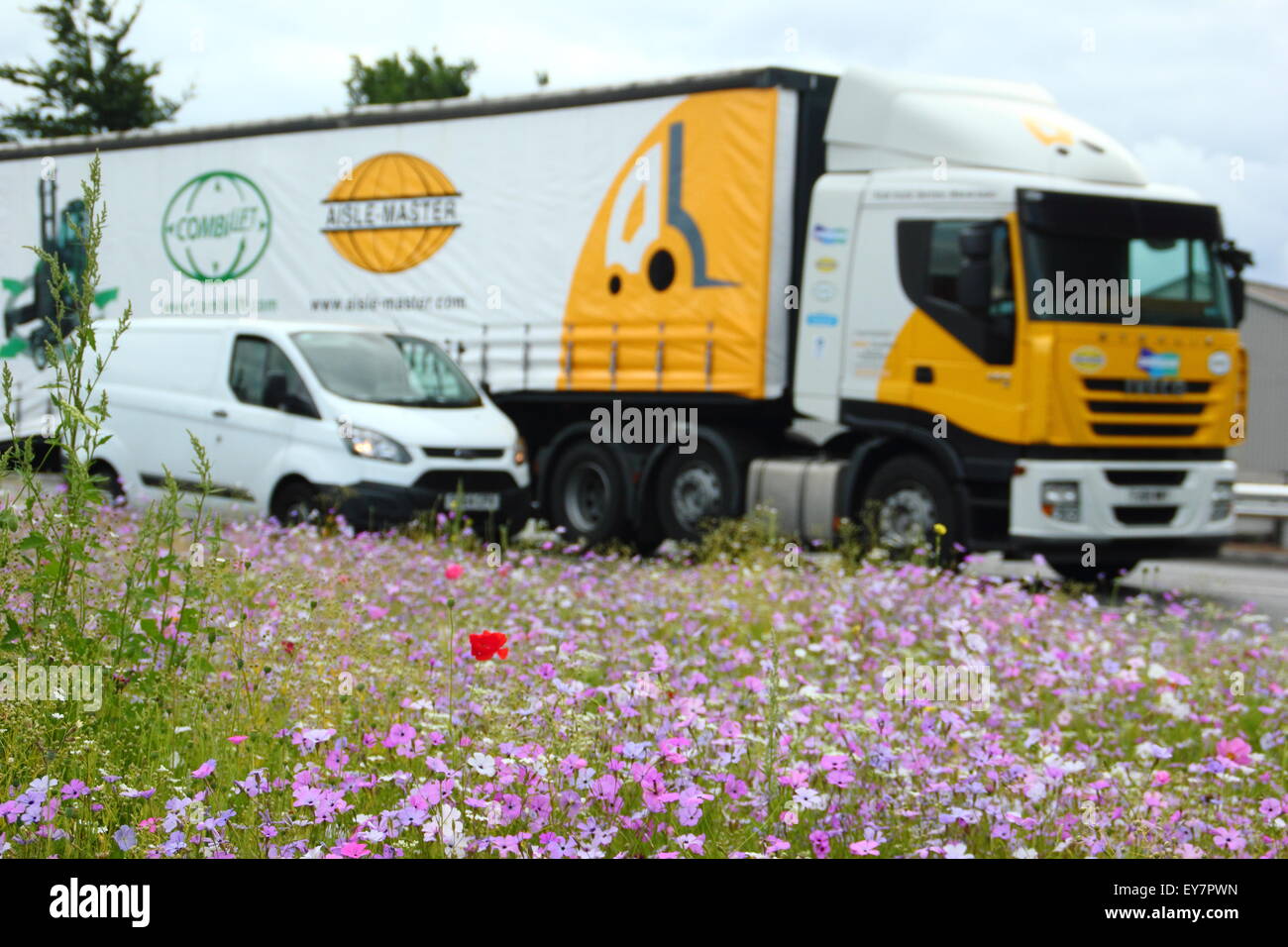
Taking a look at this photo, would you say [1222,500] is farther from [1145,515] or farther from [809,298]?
[809,298]

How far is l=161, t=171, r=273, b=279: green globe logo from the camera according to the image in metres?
17.3

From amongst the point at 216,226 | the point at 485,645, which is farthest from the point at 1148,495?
the point at 216,226

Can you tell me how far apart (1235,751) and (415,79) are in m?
47.8

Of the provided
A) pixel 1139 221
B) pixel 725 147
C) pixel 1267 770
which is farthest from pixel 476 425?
pixel 1267 770

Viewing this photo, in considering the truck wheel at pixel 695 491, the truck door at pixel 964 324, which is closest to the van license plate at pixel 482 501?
the truck wheel at pixel 695 491

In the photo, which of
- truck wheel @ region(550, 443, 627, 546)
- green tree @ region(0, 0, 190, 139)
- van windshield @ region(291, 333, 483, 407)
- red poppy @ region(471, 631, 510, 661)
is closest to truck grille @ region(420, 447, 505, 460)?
van windshield @ region(291, 333, 483, 407)

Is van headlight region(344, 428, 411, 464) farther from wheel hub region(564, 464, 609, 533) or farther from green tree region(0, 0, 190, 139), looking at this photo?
green tree region(0, 0, 190, 139)

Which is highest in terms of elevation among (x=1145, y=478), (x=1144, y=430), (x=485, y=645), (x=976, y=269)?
(x=976, y=269)

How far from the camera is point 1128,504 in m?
12.4

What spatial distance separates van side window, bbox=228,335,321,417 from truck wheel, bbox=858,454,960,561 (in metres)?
4.66

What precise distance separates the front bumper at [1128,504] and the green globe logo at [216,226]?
9470mm

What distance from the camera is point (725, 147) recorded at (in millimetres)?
13609

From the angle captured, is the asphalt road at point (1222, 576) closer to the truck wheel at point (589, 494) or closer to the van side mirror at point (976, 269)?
the van side mirror at point (976, 269)
